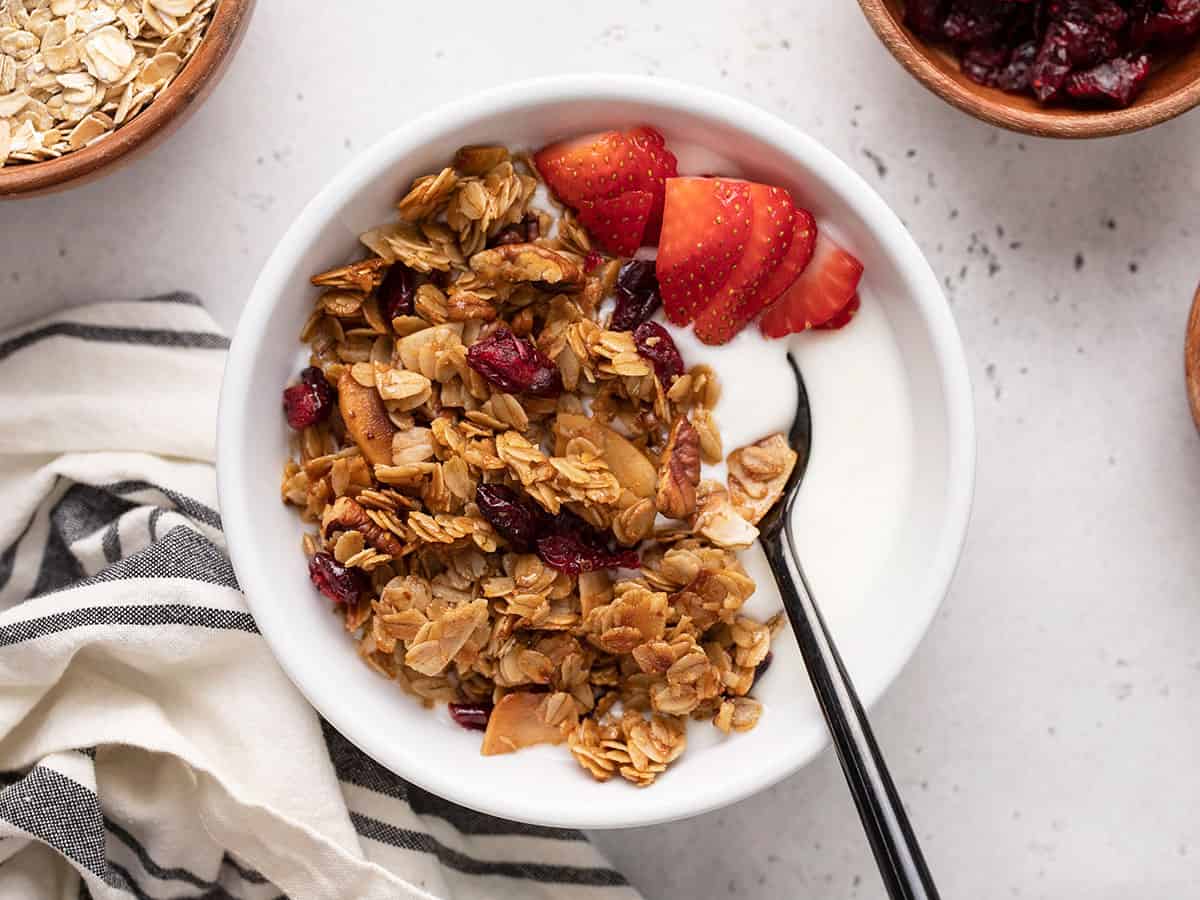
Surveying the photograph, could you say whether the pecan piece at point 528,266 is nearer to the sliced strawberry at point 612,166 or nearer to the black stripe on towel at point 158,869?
the sliced strawberry at point 612,166

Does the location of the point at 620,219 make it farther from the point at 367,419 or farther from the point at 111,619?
the point at 111,619

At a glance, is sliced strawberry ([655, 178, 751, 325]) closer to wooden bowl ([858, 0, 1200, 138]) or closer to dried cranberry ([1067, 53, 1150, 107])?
wooden bowl ([858, 0, 1200, 138])

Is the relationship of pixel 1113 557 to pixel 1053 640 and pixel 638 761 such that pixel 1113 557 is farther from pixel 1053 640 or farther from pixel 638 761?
pixel 638 761

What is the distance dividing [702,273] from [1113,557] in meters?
0.51

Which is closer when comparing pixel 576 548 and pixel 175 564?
pixel 576 548

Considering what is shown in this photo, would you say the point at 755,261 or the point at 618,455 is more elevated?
the point at 755,261

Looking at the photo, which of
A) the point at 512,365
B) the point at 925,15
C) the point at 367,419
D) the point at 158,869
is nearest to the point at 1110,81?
the point at 925,15

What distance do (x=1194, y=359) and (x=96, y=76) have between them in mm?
931

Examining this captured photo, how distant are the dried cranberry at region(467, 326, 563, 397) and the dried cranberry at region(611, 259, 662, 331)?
0.07 metres

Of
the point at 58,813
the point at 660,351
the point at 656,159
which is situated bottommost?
the point at 58,813

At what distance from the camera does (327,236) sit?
0.98 m

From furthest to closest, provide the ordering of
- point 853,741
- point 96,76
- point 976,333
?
point 976,333 < point 96,76 < point 853,741

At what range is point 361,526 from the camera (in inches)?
38.6

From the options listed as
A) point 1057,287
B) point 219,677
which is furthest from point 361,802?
point 1057,287
